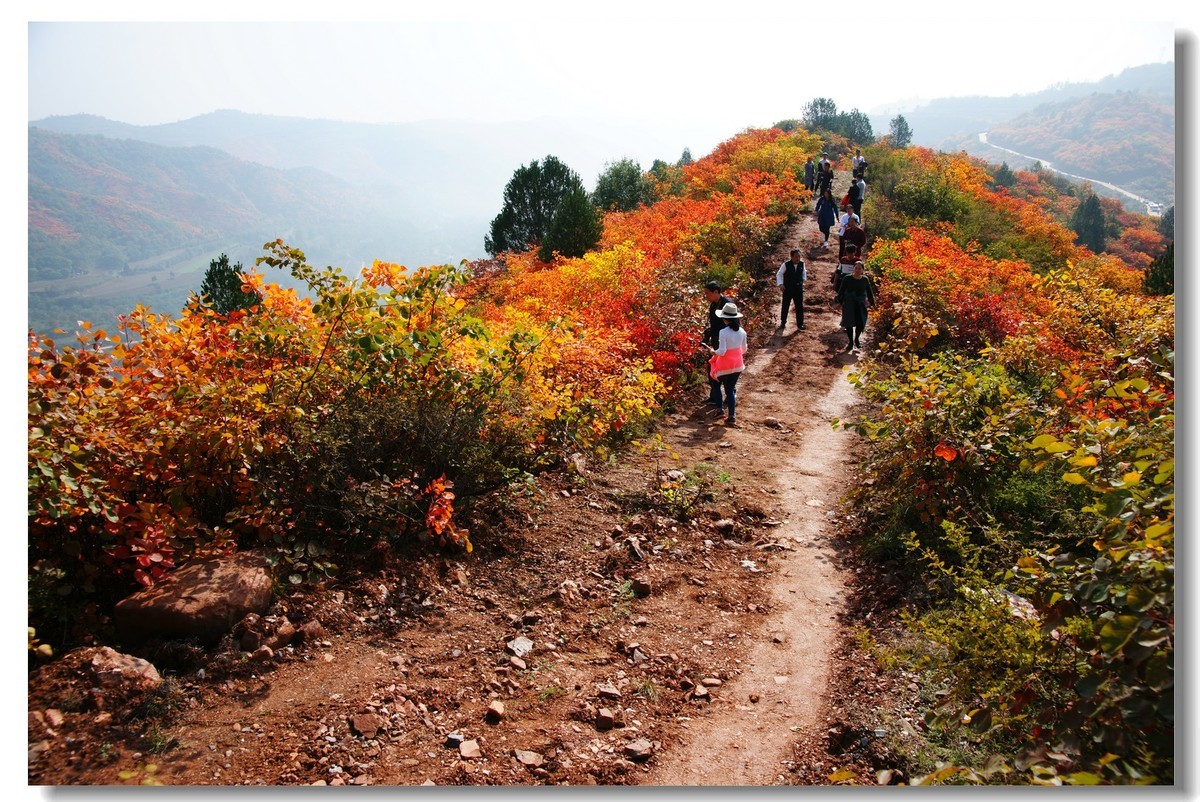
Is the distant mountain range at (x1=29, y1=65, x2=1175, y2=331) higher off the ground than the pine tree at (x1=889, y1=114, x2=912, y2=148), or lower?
lower

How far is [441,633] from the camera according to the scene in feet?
13.1

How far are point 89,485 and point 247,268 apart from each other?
1741 millimetres

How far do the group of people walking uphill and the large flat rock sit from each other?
17.9 ft

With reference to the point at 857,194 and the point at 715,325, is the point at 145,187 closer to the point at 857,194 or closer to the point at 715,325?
the point at 715,325

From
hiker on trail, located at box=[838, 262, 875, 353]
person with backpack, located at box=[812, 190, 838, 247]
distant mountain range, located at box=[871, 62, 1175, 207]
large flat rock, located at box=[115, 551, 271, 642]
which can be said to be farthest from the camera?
person with backpack, located at box=[812, 190, 838, 247]

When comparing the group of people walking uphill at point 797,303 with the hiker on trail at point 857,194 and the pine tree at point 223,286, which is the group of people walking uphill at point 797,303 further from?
the pine tree at point 223,286

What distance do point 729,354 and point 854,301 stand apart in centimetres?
356

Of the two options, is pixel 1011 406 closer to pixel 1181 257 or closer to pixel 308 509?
pixel 1181 257

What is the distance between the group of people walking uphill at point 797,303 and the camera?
7824 mm

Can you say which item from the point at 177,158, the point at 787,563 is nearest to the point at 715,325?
the point at 787,563

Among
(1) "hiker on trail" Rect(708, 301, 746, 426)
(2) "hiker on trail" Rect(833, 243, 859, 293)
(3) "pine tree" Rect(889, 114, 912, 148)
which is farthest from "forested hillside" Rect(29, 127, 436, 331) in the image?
(3) "pine tree" Rect(889, 114, 912, 148)

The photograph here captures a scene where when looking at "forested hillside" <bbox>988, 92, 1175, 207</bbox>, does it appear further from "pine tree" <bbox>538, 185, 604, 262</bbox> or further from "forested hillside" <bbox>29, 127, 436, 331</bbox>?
"pine tree" <bbox>538, 185, 604, 262</bbox>

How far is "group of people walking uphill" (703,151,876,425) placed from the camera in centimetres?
782

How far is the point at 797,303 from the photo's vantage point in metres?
11.4
